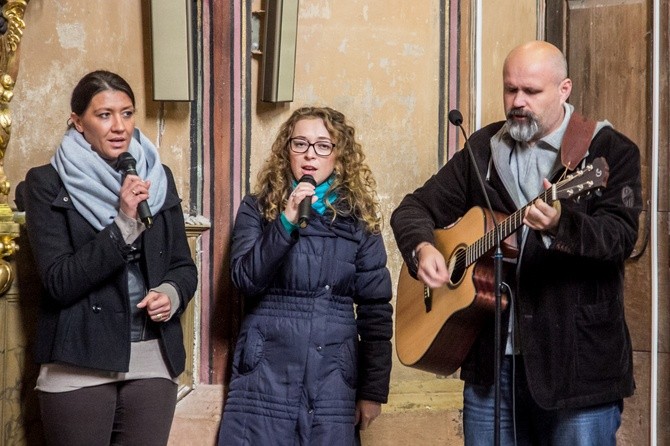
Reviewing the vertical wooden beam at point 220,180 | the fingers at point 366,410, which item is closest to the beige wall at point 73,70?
the vertical wooden beam at point 220,180

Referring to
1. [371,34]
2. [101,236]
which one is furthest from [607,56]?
[101,236]

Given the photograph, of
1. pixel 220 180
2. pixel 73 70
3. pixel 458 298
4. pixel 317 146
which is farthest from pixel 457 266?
pixel 73 70

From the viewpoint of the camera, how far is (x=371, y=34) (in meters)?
4.51

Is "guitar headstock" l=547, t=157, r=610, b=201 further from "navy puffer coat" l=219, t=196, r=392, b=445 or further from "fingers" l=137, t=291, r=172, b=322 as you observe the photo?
"fingers" l=137, t=291, r=172, b=322

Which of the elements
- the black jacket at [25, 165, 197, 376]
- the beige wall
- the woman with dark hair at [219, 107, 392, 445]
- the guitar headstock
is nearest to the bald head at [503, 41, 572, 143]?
the guitar headstock

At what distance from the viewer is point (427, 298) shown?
134 inches

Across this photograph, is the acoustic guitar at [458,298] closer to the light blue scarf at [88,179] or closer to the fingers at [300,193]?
the fingers at [300,193]

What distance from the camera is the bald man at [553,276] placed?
285cm

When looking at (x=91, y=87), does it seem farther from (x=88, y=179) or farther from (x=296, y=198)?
(x=296, y=198)

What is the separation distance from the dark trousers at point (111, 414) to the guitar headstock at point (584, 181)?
1.32m

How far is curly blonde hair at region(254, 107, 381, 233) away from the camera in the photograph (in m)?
3.75

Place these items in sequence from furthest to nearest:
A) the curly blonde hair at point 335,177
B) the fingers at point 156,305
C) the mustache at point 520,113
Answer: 1. the curly blonde hair at point 335,177
2. the fingers at point 156,305
3. the mustache at point 520,113

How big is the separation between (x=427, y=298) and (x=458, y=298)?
0.23 metres

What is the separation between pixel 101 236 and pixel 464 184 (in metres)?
1.04
